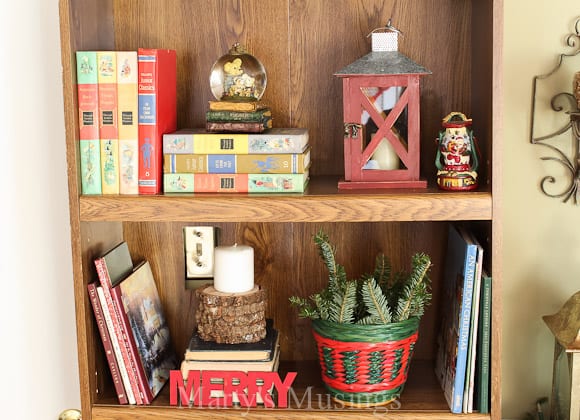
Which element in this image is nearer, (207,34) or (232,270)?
(232,270)

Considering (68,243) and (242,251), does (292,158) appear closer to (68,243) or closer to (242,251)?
(242,251)

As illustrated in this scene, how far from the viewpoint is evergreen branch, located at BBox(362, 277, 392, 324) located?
1388 millimetres

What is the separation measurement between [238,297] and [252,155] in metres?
0.26

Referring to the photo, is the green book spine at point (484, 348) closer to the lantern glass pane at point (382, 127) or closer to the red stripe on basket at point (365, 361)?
the red stripe on basket at point (365, 361)

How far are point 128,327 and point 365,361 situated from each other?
43cm

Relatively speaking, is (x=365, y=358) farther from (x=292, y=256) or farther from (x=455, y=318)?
(x=292, y=256)

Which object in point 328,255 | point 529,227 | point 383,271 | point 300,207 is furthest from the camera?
point 529,227

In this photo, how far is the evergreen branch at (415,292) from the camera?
141 centimetres

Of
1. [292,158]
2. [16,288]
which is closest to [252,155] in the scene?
[292,158]

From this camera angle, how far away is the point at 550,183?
1647 millimetres

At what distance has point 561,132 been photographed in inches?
64.0

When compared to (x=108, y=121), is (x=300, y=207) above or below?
below

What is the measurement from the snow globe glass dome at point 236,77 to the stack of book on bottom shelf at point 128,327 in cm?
37

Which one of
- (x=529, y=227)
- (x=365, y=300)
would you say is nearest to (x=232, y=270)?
(x=365, y=300)
